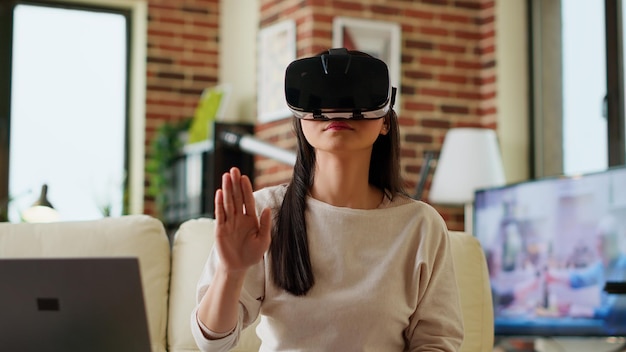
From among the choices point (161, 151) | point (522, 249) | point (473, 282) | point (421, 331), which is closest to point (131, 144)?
point (161, 151)

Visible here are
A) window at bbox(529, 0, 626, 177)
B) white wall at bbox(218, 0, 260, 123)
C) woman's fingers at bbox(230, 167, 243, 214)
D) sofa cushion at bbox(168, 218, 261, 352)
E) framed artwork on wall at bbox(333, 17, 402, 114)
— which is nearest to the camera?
woman's fingers at bbox(230, 167, 243, 214)

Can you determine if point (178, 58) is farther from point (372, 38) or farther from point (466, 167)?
point (466, 167)

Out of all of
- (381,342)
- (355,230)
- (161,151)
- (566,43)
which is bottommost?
(381,342)

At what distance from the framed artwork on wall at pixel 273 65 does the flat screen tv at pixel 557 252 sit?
1.49m

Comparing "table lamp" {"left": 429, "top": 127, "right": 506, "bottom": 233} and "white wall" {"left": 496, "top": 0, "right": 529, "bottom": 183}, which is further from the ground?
"white wall" {"left": 496, "top": 0, "right": 529, "bottom": 183}

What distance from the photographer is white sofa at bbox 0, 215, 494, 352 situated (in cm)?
222

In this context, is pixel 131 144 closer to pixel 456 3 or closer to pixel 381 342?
pixel 456 3

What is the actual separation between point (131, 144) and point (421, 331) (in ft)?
15.6

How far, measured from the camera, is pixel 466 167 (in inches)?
180

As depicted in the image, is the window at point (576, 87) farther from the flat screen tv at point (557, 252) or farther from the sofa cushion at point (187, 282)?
the sofa cushion at point (187, 282)

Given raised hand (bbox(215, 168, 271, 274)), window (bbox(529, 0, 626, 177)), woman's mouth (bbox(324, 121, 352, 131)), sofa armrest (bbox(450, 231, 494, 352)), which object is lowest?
sofa armrest (bbox(450, 231, 494, 352))

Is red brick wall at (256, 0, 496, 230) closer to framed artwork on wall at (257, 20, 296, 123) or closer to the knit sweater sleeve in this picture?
framed artwork on wall at (257, 20, 296, 123)

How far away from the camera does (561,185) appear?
3566 mm

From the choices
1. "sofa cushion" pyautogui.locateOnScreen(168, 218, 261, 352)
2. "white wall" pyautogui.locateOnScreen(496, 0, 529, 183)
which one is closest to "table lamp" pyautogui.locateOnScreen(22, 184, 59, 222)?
"sofa cushion" pyautogui.locateOnScreen(168, 218, 261, 352)
